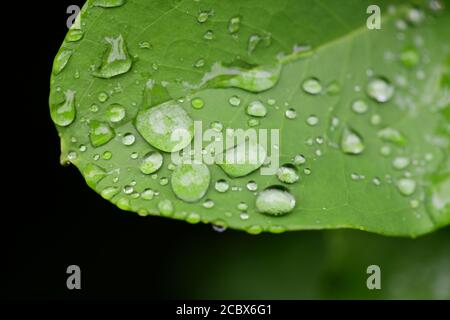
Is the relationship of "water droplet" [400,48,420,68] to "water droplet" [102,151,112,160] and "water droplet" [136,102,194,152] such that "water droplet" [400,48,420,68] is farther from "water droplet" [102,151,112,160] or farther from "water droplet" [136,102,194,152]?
"water droplet" [102,151,112,160]

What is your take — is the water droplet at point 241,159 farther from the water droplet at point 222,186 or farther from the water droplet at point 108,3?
the water droplet at point 108,3

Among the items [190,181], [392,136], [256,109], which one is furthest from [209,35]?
[392,136]

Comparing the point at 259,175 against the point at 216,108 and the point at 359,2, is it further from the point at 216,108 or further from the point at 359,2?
the point at 359,2

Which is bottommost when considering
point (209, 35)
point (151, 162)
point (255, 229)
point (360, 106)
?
point (255, 229)

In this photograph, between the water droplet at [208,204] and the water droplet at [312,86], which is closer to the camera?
the water droplet at [208,204]

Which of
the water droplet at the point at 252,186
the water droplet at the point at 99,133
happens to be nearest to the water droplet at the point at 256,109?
the water droplet at the point at 252,186

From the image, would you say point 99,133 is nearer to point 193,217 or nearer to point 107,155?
point 107,155
